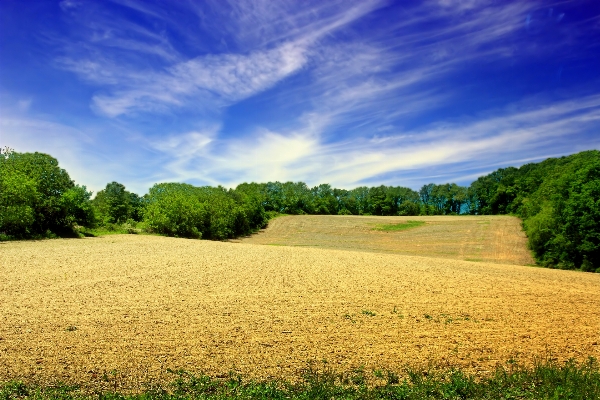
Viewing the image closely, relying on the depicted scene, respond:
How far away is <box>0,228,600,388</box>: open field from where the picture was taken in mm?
10555

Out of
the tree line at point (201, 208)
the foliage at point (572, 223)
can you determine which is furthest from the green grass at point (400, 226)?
the foliage at point (572, 223)

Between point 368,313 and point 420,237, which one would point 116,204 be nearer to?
point 420,237

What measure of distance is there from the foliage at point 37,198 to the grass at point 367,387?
3350cm

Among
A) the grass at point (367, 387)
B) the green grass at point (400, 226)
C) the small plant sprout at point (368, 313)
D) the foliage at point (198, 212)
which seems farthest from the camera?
the green grass at point (400, 226)

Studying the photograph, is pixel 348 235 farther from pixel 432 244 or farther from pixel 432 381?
pixel 432 381

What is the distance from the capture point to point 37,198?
37.6m

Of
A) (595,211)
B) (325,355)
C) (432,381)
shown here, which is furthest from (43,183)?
(595,211)

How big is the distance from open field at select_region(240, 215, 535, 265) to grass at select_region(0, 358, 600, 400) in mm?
38422

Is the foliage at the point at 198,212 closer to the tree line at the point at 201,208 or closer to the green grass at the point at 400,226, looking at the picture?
the tree line at the point at 201,208

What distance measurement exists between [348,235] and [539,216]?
3190cm

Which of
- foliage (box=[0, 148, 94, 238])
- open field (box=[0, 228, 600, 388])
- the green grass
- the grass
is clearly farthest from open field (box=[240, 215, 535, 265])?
the grass

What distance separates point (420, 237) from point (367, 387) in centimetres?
5676

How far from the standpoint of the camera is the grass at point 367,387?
8398 mm

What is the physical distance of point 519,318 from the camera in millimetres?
15734
